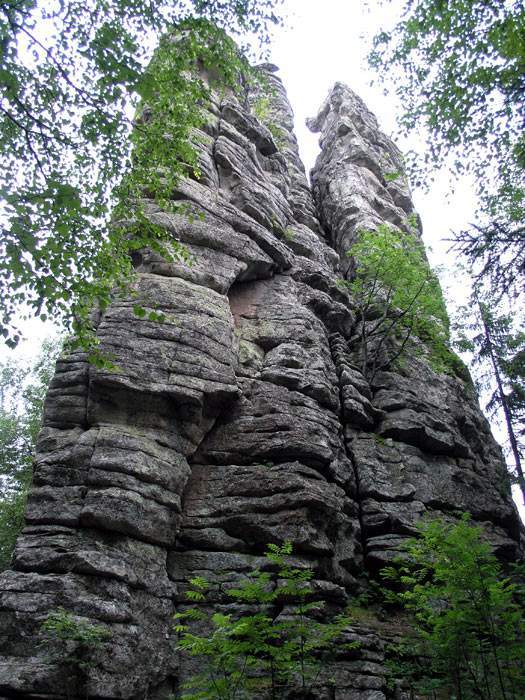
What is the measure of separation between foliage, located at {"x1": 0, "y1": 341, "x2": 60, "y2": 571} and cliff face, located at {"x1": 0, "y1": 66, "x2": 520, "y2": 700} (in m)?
9.44

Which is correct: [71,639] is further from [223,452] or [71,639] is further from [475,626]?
[475,626]

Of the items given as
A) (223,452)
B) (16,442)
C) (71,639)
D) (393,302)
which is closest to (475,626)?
(71,639)

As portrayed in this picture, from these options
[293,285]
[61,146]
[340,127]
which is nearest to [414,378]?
[293,285]

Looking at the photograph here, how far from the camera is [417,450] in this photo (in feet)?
52.1

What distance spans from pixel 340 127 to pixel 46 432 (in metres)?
26.2

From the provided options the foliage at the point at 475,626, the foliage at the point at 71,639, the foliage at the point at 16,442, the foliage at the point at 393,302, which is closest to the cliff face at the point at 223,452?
the foliage at the point at 71,639

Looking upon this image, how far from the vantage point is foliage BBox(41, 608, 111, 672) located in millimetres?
7574

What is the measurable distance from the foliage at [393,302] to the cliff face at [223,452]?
76 centimetres

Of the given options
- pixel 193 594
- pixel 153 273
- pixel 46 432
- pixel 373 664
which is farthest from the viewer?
pixel 153 273

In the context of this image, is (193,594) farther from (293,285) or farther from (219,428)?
(293,285)

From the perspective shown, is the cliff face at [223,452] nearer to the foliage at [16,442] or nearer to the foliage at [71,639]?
the foliage at [71,639]

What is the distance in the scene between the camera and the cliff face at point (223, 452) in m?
8.76

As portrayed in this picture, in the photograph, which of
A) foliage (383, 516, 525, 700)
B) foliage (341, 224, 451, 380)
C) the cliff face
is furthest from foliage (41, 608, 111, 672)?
foliage (341, 224, 451, 380)

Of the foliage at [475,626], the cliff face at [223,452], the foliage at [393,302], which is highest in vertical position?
the foliage at [393,302]
